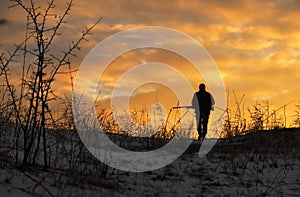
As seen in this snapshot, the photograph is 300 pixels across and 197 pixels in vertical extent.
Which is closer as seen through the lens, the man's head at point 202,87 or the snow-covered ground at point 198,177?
the snow-covered ground at point 198,177

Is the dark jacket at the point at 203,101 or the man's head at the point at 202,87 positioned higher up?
the man's head at the point at 202,87

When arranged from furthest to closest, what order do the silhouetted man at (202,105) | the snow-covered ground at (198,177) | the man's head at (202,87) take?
the man's head at (202,87)
the silhouetted man at (202,105)
the snow-covered ground at (198,177)

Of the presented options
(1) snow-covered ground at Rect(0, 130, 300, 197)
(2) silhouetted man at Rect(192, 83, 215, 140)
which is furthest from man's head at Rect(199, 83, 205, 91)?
(1) snow-covered ground at Rect(0, 130, 300, 197)

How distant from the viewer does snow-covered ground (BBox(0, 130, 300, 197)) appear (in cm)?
456

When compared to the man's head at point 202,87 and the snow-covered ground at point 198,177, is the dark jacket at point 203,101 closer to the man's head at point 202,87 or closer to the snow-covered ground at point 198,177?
the man's head at point 202,87

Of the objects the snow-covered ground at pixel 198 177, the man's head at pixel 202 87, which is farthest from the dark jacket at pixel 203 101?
the snow-covered ground at pixel 198 177

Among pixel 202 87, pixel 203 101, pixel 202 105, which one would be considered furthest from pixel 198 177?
pixel 202 87

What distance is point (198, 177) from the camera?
707 centimetres

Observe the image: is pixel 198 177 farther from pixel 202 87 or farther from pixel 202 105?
pixel 202 87

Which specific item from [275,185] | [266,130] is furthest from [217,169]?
[266,130]

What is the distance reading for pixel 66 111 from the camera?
255 inches

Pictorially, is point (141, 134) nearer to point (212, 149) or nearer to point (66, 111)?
point (212, 149)

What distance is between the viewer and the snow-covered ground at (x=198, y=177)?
456 cm

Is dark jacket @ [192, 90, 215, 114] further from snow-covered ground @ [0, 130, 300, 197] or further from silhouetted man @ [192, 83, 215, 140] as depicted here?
snow-covered ground @ [0, 130, 300, 197]
